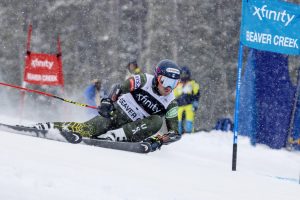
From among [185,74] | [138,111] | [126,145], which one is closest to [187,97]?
[185,74]

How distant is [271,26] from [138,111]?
2.46m

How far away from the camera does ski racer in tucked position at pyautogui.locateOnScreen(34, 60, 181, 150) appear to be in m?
6.66

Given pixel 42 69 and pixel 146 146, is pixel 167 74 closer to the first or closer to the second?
pixel 146 146

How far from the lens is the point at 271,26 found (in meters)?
7.70

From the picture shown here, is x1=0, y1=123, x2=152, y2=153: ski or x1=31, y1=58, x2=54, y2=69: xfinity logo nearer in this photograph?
x1=0, y1=123, x2=152, y2=153: ski

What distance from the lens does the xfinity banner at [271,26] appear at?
298 inches

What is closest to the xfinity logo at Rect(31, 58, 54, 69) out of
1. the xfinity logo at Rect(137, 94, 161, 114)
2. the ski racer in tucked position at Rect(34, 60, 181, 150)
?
the ski racer in tucked position at Rect(34, 60, 181, 150)

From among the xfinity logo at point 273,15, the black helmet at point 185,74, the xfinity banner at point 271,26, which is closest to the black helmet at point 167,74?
the xfinity banner at point 271,26

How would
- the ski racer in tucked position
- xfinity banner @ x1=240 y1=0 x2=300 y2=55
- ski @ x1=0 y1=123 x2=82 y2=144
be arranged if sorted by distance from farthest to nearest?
1. xfinity banner @ x1=240 y1=0 x2=300 y2=55
2. the ski racer in tucked position
3. ski @ x1=0 y1=123 x2=82 y2=144

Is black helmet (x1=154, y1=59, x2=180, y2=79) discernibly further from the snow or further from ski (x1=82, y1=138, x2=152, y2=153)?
the snow

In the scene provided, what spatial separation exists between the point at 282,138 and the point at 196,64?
9016mm

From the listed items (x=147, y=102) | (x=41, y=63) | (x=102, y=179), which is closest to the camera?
(x=102, y=179)

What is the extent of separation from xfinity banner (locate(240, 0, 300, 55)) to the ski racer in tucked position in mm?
1551

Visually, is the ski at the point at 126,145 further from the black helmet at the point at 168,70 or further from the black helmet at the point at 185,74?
the black helmet at the point at 185,74
